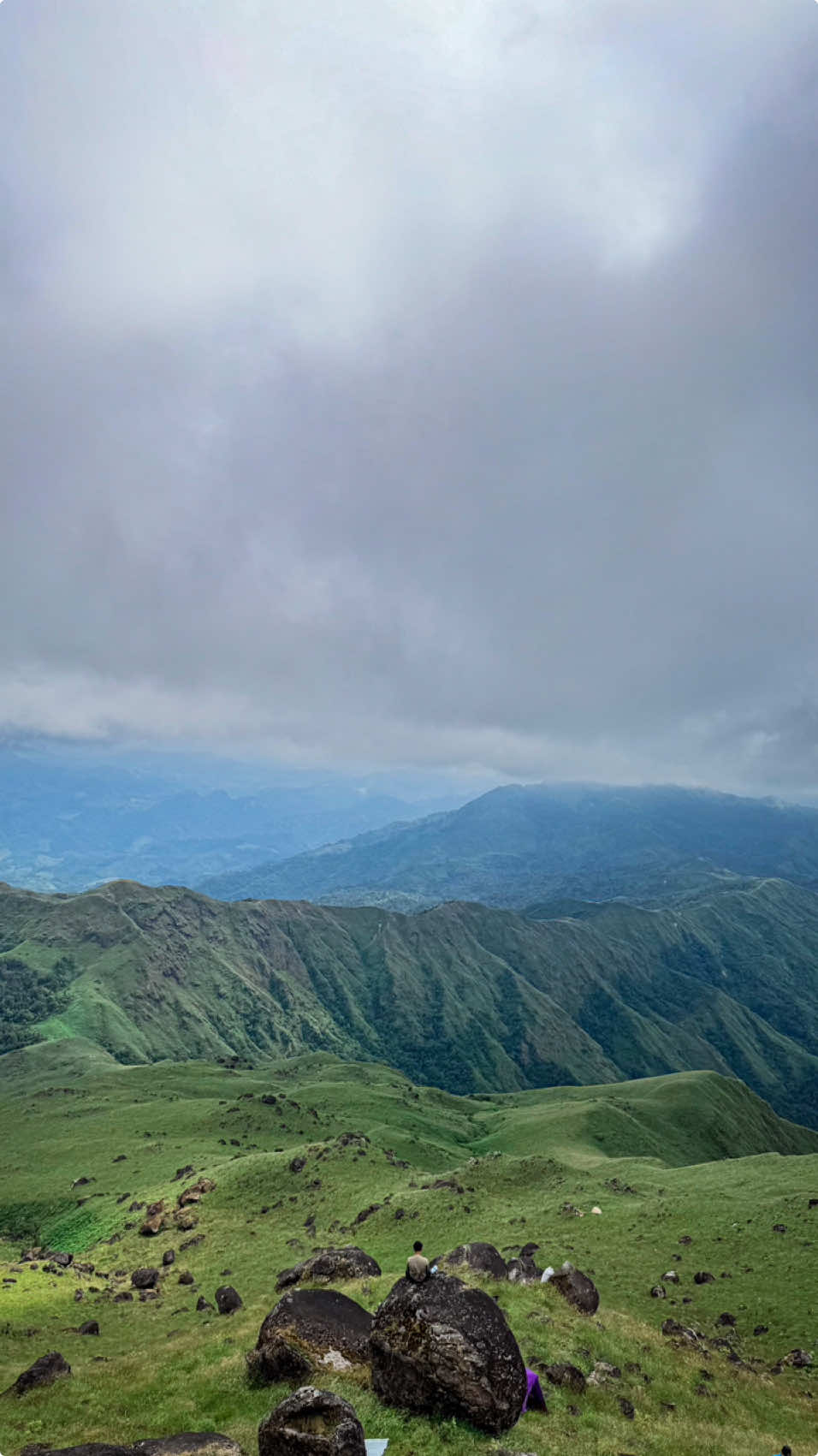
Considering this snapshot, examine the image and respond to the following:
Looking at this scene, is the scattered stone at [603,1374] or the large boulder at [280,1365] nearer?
the large boulder at [280,1365]

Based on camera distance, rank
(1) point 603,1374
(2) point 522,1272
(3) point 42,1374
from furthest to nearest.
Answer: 1. (2) point 522,1272
2. (3) point 42,1374
3. (1) point 603,1374

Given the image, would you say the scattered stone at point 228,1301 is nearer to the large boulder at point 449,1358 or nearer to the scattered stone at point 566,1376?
the large boulder at point 449,1358

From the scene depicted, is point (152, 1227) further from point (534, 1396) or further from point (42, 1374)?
point (534, 1396)

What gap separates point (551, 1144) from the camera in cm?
12012

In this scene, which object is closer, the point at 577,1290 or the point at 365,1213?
the point at 577,1290

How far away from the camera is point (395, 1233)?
2557 inches

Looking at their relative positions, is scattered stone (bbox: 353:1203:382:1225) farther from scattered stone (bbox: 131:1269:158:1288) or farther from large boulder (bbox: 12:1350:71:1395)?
Answer: large boulder (bbox: 12:1350:71:1395)

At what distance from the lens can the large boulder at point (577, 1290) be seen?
38188mm

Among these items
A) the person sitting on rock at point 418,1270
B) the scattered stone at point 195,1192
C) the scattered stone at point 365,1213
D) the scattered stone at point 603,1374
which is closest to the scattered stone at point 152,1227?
the scattered stone at point 195,1192

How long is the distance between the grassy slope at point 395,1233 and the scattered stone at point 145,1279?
152 centimetres

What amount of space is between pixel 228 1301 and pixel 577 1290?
83.8 feet

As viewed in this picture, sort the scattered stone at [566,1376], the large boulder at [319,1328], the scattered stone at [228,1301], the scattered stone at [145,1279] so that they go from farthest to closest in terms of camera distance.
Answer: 1. the scattered stone at [145,1279]
2. the scattered stone at [228,1301]
3. the large boulder at [319,1328]
4. the scattered stone at [566,1376]

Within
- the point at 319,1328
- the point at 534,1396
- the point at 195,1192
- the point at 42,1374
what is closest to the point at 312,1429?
the point at 319,1328

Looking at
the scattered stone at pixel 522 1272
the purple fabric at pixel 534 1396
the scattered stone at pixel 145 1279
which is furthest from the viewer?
the scattered stone at pixel 145 1279
